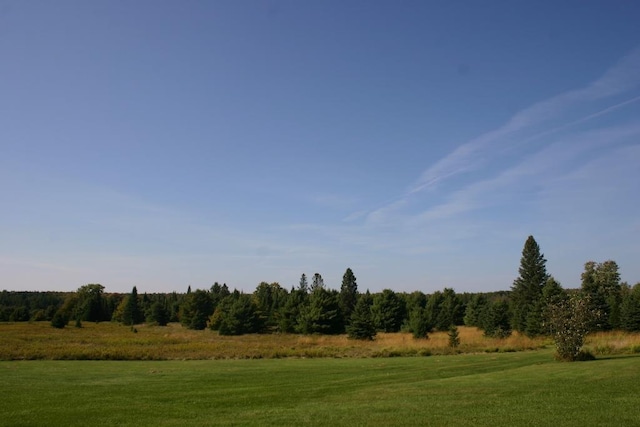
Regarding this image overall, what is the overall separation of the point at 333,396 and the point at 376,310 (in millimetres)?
54724

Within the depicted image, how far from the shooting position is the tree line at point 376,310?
176ft

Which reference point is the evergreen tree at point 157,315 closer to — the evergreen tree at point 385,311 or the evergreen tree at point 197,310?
the evergreen tree at point 197,310

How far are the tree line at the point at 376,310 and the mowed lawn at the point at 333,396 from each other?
2550 centimetres

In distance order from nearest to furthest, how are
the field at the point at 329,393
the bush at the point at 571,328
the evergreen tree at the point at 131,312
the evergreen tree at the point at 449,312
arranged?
the field at the point at 329,393
the bush at the point at 571,328
the evergreen tree at the point at 449,312
the evergreen tree at the point at 131,312

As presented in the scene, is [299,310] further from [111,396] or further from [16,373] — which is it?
[111,396]

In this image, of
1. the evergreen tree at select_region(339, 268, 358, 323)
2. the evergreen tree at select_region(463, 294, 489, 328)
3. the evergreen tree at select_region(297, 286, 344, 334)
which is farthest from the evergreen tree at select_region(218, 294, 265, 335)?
the evergreen tree at select_region(463, 294, 489, 328)

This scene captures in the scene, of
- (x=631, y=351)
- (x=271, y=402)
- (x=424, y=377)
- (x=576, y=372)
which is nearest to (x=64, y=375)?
(x=271, y=402)

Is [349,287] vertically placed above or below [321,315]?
above

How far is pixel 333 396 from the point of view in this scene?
16406 millimetres

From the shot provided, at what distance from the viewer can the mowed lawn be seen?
11.8 metres

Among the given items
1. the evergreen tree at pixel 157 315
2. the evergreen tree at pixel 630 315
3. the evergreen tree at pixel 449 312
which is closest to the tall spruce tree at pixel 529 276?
the evergreen tree at pixel 449 312

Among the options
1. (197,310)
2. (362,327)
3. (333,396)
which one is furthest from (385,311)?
(333,396)

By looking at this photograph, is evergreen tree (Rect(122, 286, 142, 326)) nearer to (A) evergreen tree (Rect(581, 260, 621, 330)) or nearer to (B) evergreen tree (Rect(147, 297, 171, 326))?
(B) evergreen tree (Rect(147, 297, 171, 326))

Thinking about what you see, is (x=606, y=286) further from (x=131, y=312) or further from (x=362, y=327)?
(x=131, y=312)
